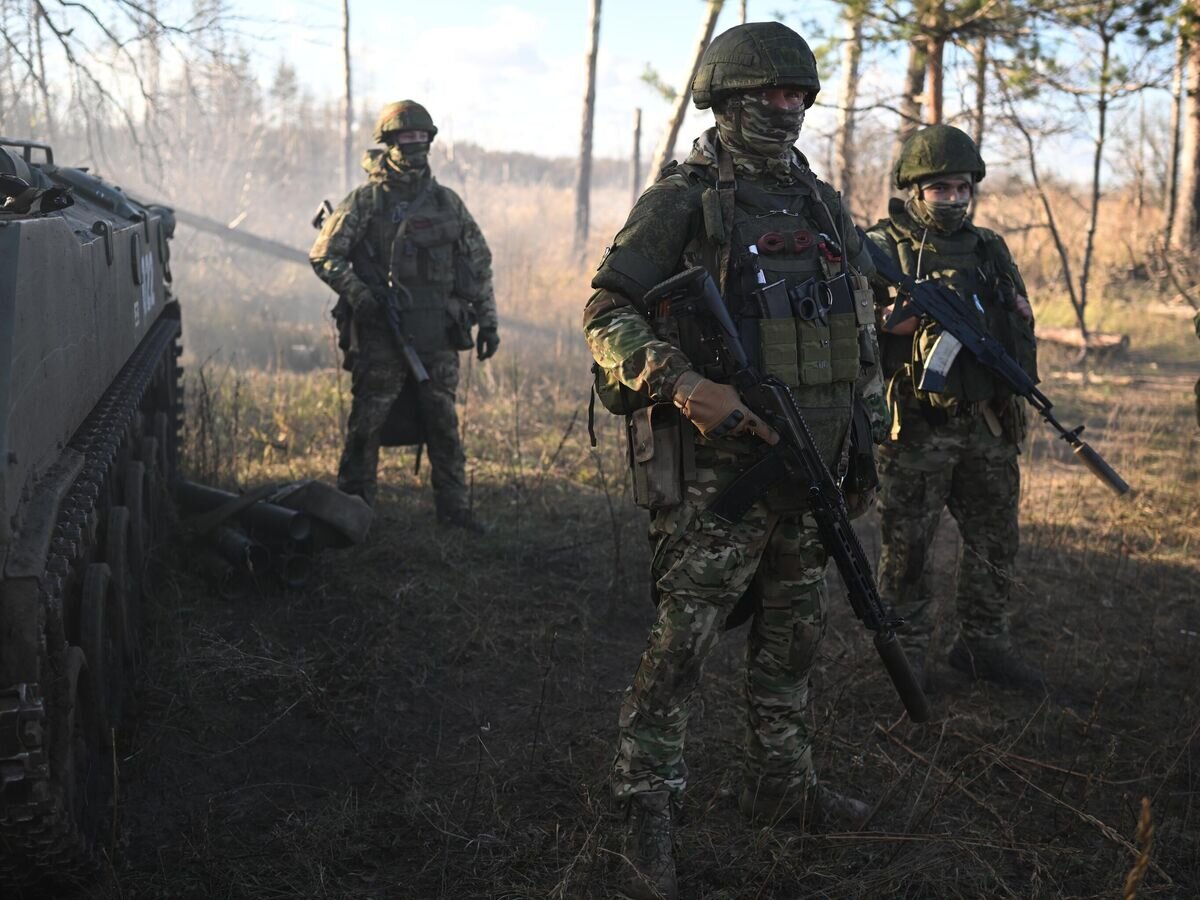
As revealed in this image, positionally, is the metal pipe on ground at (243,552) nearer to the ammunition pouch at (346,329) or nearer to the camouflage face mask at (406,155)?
the ammunition pouch at (346,329)

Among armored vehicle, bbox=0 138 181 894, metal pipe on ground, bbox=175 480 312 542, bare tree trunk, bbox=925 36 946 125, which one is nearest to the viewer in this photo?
armored vehicle, bbox=0 138 181 894

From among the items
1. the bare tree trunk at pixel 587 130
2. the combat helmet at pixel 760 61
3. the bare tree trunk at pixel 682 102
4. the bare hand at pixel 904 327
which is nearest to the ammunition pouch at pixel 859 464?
the combat helmet at pixel 760 61

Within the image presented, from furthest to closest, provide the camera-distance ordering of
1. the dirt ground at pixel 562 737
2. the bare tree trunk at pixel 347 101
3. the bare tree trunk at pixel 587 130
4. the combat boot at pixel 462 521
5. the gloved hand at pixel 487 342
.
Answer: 1. the bare tree trunk at pixel 347 101
2. the bare tree trunk at pixel 587 130
3. the gloved hand at pixel 487 342
4. the combat boot at pixel 462 521
5. the dirt ground at pixel 562 737

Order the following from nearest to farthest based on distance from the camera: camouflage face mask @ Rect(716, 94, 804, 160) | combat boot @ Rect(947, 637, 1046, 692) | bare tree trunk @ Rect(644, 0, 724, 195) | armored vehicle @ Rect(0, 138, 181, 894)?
armored vehicle @ Rect(0, 138, 181, 894)
camouflage face mask @ Rect(716, 94, 804, 160)
combat boot @ Rect(947, 637, 1046, 692)
bare tree trunk @ Rect(644, 0, 724, 195)

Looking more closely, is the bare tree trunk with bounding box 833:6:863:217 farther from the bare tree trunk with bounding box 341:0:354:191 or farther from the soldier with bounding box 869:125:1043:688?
the bare tree trunk with bounding box 341:0:354:191

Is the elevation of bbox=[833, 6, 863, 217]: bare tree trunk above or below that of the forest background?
above

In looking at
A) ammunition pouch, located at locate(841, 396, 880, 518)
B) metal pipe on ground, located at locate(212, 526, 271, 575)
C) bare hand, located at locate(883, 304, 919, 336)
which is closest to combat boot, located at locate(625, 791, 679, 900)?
ammunition pouch, located at locate(841, 396, 880, 518)

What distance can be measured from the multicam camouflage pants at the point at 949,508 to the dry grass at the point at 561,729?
1.05 feet

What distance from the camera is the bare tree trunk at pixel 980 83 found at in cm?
987

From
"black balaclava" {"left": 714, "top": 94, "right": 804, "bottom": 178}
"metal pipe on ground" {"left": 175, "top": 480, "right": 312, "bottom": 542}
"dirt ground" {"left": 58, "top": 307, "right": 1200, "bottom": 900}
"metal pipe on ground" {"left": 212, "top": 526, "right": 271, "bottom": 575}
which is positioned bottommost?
"dirt ground" {"left": 58, "top": 307, "right": 1200, "bottom": 900}

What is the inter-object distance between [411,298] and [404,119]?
0.96 m

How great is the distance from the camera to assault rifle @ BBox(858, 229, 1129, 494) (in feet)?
14.1

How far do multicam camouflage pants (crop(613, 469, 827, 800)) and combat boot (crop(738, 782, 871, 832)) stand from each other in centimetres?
34

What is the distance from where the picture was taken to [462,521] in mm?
6555
